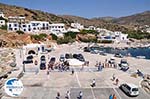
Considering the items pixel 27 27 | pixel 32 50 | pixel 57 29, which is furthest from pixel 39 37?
pixel 32 50

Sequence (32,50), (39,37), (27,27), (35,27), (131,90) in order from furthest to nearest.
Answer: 1. (35,27)
2. (27,27)
3. (39,37)
4. (32,50)
5. (131,90)

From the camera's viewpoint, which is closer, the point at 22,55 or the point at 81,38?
the point at 22,55

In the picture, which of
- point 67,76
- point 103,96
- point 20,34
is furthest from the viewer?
point 20,34

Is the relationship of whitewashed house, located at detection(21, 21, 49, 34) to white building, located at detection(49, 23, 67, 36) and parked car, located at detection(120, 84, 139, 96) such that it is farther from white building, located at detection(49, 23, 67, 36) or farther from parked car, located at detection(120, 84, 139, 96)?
parked car, located at detection(120, 84, 139, 96)

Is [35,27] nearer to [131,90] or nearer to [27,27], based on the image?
[27,27]

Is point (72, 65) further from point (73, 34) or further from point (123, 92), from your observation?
point (73, 34)

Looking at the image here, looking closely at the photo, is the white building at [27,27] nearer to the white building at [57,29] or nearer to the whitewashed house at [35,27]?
the whitewashed house at [35,27]

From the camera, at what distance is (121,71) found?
142 feet

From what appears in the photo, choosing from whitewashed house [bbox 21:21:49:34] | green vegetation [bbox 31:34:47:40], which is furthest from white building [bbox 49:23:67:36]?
green vegetation [bbox 31:34:47:40]

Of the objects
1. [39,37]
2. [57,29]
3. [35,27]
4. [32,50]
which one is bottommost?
[32,50]

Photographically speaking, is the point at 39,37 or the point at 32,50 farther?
the point at 39,37

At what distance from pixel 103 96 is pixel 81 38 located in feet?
343

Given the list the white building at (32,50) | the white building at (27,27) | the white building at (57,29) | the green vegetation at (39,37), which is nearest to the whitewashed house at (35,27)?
the white building at (27,27)

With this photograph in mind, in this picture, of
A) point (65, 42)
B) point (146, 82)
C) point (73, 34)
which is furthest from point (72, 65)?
point (73, 34)
